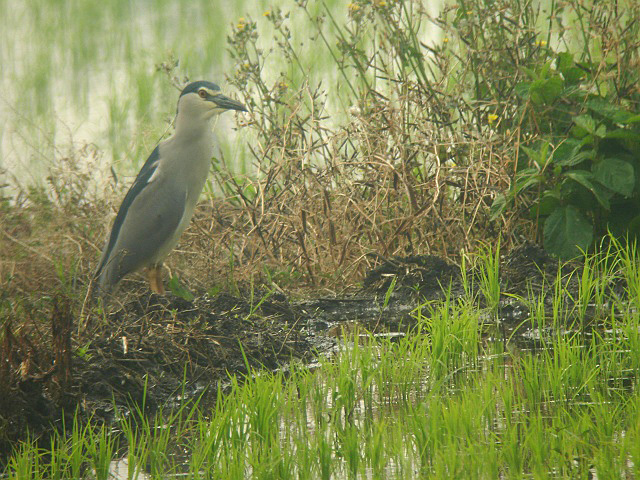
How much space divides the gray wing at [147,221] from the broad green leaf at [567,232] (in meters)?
1.94

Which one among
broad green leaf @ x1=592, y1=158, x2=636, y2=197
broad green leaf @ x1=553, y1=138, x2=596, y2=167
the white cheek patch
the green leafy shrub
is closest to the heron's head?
the white cheek patch

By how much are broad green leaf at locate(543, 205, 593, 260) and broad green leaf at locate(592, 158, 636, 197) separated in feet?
0.77

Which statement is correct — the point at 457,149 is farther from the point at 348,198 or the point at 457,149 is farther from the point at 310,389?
the point at 310,389

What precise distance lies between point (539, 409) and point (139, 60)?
6.68 metres

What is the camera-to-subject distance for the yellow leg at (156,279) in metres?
5.11

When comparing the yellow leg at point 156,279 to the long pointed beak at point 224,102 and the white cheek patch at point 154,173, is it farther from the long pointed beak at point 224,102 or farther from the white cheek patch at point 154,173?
the long pointed beak at point 224,102

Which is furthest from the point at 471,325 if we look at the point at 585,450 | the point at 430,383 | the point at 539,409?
the point at 585,450

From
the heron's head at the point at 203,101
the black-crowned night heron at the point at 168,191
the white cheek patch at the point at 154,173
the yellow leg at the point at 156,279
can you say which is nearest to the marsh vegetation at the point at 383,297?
Result: the yellow leg at the point at 156,279

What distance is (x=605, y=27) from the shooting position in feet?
16.4

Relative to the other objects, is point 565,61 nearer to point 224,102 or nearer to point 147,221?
point 224,102

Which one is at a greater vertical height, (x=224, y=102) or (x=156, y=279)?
(x=224, y=102)

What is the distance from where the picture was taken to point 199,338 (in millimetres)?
4012

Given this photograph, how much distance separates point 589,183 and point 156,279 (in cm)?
235

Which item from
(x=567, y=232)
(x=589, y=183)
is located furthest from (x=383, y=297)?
(x=589, y=183)
